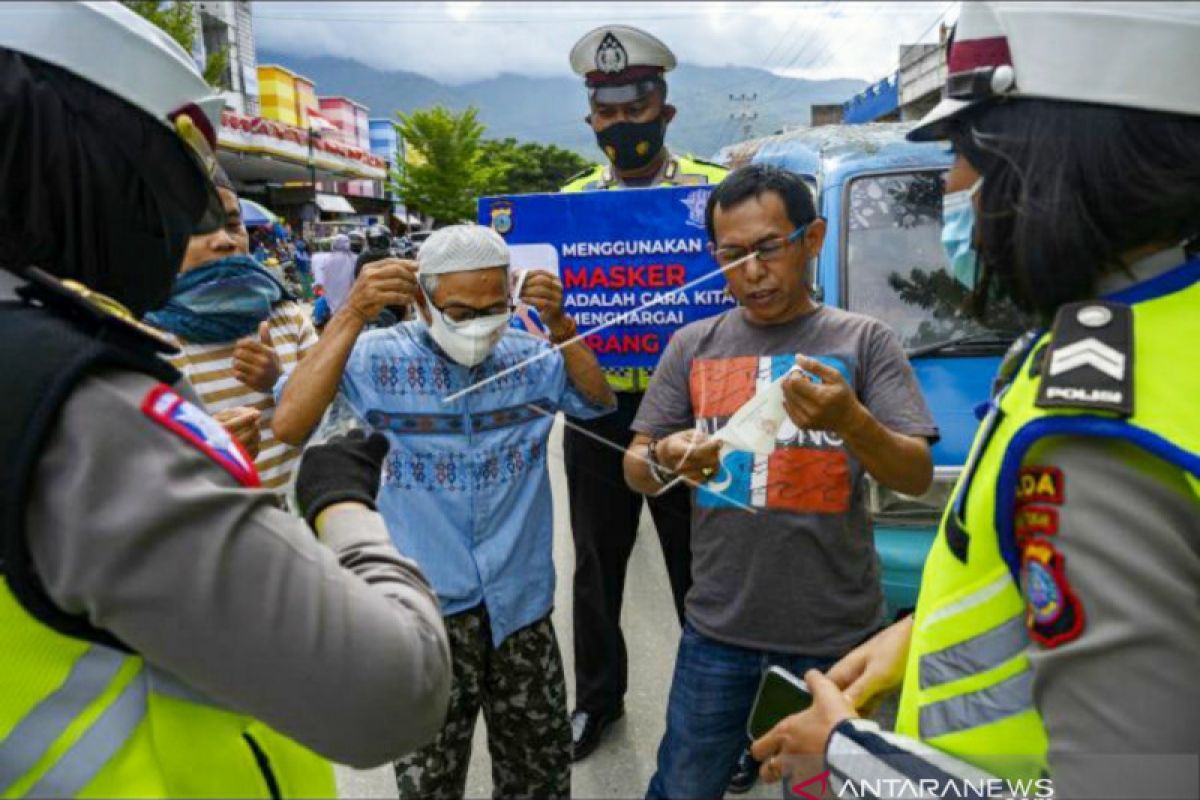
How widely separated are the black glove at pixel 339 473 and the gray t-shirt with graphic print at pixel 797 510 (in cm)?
110

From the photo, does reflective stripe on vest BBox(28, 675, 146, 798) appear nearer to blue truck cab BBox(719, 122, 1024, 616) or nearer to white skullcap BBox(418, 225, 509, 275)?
white skullcap BBox(418, 225, 509, 275)

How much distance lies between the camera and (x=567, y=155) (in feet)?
208

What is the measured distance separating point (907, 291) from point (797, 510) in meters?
1.78

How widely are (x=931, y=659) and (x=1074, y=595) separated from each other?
1.03 ft

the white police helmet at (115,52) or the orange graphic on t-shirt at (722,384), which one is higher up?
the white police helmet at (115,52)

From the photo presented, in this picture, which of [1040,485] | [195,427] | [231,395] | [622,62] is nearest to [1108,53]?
[1040,485]

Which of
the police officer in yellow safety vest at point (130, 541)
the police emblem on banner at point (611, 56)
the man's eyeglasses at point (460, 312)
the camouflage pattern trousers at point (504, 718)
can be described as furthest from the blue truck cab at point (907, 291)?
the police officer in yellow safety vest at point (130, 541)

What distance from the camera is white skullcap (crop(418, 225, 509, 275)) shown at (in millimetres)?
2203

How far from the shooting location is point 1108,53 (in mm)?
887

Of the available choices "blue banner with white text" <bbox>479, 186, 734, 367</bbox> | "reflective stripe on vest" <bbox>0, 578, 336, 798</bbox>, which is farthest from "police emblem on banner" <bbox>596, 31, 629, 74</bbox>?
"reflective stripe on vest" <bbox>0, 578, 336, 798</bbox>

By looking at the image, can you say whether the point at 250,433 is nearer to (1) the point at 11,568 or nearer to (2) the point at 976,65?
(1) the point at 11,568

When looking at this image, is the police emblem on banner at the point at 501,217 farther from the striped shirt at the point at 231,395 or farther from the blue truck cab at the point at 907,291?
the blue truck cab at the point at 907,291

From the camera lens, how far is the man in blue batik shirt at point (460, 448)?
2.21 metres

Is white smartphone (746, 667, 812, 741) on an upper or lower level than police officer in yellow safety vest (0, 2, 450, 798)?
lower
